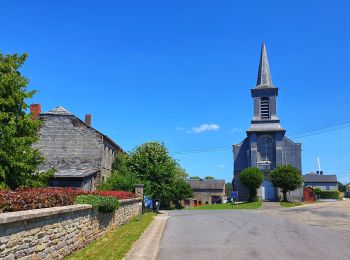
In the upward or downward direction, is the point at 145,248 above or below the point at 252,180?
below

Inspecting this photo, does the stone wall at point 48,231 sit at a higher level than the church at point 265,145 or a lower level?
lower

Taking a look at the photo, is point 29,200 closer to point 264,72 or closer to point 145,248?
point 145,248

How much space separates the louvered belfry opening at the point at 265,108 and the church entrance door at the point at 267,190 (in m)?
10.2

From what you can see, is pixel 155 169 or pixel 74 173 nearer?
pixel 74 173

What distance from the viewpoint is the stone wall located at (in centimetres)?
684

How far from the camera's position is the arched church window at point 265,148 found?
59.4m

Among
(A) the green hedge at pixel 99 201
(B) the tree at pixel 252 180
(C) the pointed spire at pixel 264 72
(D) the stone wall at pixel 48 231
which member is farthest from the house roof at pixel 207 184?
(D) the stone wall at pixel 48 231

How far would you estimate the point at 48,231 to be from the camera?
28.7 feet

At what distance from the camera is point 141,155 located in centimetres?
3872

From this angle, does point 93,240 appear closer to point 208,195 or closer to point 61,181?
point 61,181

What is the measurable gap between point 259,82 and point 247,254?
54799 mm

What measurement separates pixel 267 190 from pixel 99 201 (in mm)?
46195

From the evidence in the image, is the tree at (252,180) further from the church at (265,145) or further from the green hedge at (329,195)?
the green hedge at (329,195)

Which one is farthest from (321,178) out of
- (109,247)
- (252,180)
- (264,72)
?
(109,247)
